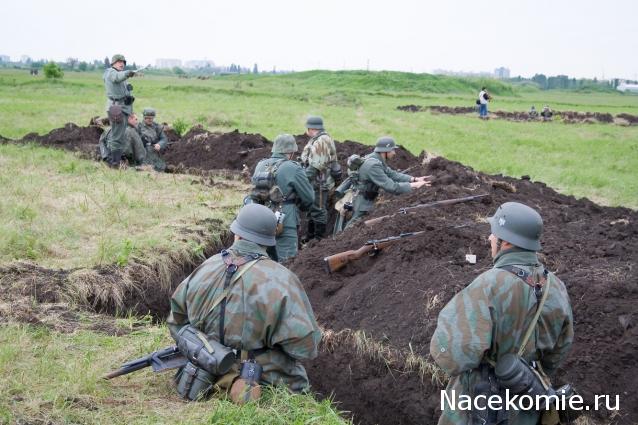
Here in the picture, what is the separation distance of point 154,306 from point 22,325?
2302 mm

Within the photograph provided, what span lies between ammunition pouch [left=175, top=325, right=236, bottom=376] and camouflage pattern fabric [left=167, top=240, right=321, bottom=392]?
0.11 metres

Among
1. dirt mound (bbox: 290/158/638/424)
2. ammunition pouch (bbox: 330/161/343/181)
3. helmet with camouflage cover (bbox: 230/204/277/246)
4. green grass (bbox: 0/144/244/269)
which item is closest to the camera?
helmet with camouflage cover (bbox: 230/204/277/246)

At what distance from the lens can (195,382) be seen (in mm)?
4652

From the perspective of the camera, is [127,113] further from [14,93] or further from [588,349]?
[14,93]

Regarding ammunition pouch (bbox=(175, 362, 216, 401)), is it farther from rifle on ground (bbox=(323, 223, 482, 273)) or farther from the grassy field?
the grassy field

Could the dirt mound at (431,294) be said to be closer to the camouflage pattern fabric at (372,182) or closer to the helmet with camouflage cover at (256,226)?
the camouflage pattern fabric at (372,182)

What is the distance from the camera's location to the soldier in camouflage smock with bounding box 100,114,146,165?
1410 centimetres

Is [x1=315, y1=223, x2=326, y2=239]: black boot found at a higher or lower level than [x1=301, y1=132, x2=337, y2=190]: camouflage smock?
lower

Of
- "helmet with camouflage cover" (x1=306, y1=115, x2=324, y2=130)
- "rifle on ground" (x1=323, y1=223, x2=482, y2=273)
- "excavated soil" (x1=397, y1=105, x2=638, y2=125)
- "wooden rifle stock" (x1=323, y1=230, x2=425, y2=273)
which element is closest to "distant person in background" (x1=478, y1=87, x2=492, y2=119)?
"excavated soil" (x1=397, y1=105, x2=638, y2=125)

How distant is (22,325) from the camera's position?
615 cm

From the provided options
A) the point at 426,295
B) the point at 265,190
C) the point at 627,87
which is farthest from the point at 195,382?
the point at 627,87

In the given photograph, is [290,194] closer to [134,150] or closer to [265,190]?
[265,190]

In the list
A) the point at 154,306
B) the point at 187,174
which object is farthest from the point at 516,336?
the point at 187,174

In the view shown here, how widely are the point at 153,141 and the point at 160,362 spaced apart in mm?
10914
